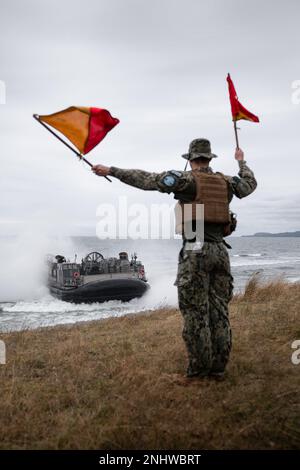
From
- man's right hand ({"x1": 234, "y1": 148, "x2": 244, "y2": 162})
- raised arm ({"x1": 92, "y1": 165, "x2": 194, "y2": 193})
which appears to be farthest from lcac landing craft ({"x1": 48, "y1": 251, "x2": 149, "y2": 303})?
raised arm ({"x1": 92, "y1": 165, "x2": 194, "y2": 193})

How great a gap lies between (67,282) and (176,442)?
1817 centimetres

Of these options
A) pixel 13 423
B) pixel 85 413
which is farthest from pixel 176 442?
pixel 13 423

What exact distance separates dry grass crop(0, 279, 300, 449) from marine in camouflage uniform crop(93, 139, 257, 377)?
0.28 metres

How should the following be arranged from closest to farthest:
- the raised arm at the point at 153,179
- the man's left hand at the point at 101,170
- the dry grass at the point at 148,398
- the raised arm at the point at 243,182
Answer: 1. the dry grass at the point at 148,398
2. the raised arm at the point at 153,179
3. the man's left hand at the point at 101,170
4. the raised arm at the point at 243,182

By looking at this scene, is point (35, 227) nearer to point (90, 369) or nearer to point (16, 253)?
point (16, 253)

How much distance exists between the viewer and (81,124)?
15.7 feet

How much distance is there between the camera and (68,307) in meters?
19.6

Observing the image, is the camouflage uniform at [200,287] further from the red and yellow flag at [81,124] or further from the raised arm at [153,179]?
the red and yellow flag at [81,124]

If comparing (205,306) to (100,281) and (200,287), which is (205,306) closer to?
(200,287)

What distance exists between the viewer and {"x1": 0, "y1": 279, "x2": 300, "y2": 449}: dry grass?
116 inches

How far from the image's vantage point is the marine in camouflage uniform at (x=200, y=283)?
13.3 ft
